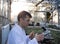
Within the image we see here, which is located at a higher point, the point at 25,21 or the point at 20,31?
the point at 25,21

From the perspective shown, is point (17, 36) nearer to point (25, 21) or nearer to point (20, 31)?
point (20, 31)

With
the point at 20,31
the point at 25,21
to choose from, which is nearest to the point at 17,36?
the point at 20,31

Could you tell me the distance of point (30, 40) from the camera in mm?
2787

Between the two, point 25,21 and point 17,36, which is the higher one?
point 25,21

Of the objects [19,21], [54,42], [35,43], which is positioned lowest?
[54,42]

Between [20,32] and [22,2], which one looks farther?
[22,2]

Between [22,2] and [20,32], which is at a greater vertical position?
[22,2]

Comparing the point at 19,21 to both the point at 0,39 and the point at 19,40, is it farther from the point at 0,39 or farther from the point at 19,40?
the point at 0,39

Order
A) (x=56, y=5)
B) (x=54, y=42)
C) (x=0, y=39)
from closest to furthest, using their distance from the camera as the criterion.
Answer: (x=0, y=39), (x=54, y=42), (x=56, y=5)

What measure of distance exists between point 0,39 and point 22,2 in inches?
783

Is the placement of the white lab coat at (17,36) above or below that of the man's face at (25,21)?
below

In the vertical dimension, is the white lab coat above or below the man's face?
below

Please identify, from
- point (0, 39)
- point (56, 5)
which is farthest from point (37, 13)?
point (0, 39)

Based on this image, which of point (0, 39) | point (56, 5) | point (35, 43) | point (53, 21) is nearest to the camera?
point (35, 43)
